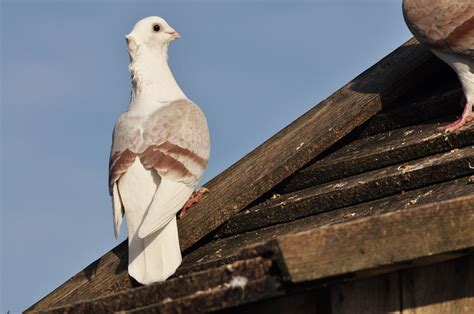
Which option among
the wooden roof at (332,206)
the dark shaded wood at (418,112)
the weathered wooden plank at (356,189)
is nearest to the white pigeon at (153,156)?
Result: the wooden roof at (332,206)

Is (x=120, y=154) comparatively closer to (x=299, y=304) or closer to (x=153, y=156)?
(x=153, y=156)

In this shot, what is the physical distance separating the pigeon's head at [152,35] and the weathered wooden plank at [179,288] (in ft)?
8.43

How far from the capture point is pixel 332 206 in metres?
4.33

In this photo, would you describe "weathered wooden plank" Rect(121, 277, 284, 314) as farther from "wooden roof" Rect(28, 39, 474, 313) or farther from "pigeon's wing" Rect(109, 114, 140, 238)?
"pigeon's wing" Rect(109, 114, 140, 238)

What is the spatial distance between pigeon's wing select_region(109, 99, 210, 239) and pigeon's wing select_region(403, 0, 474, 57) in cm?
132

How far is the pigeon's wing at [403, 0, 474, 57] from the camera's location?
5027 mm

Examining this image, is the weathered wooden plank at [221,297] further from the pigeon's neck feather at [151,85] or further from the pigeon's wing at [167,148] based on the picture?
the pigeon's neck feather at [151,85]

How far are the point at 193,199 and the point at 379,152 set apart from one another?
105 centimetres

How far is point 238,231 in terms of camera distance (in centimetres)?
462

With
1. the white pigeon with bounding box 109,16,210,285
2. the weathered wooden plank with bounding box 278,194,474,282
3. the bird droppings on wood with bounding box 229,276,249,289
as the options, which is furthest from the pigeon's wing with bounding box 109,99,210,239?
the weathered wooden plank with bounding box 278,194,474,282

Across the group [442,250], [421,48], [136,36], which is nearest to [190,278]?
[442,250]

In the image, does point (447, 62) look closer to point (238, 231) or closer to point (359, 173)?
point (359, 173)

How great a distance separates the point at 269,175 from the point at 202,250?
1.55 ft

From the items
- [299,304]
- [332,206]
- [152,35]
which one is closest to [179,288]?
[299,304]
